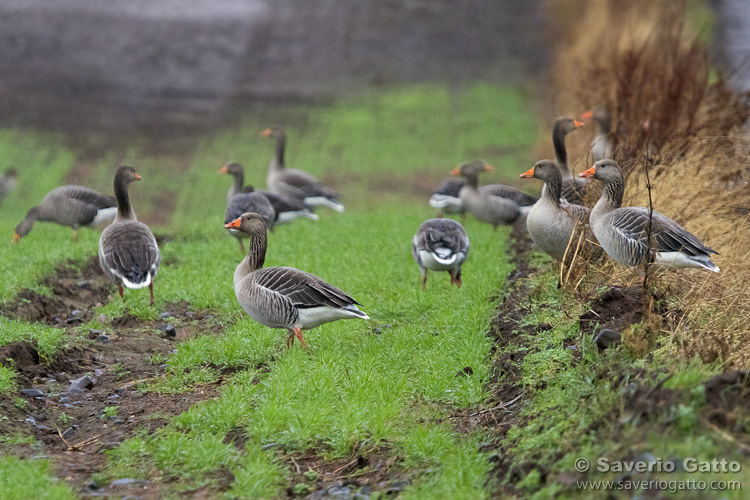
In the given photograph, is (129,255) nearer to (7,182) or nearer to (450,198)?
(450,198)

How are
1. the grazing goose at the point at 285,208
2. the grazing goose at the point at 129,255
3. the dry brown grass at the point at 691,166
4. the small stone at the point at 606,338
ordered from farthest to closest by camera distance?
the grazing goose at the point at 285,208, the grazing goose at the point at 129,255, the dry brown grass at the point at 691,166, the small stone at the point at 606,338

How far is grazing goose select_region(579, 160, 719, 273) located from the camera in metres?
7.84

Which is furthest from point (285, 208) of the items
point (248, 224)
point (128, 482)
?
point (128, 482)

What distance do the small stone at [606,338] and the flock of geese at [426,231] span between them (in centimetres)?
82

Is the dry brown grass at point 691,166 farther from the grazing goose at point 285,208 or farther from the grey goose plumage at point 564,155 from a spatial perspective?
the grazing goose at point 285,208

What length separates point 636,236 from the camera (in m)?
8.03

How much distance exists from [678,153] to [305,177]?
7229 millimetres

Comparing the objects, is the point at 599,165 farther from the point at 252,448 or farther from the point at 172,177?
the point at 172,177

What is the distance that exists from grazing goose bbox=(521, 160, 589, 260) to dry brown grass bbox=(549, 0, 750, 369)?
0.57 m

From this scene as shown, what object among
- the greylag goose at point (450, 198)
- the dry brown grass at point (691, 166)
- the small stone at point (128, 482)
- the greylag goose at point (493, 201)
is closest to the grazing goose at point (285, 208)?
the greylag goose at point (450, 198)

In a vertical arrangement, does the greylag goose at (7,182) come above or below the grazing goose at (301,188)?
above

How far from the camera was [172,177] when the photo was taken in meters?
17.7

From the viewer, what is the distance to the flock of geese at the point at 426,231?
8.04m

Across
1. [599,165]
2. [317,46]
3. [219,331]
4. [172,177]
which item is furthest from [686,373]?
[317,46]
